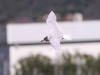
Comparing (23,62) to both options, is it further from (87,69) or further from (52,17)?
(52,17)

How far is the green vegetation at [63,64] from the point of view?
15562mm

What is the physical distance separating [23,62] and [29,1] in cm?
2335

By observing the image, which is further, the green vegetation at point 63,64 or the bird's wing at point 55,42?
the green vegetation at point 63,64

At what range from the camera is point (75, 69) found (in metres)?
15.8

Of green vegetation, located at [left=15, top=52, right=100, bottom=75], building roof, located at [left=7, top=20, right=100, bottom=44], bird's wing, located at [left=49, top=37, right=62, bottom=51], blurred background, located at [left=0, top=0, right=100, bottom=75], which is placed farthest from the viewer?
building roof, located at [left=7, top=20, right=100, bottom=44]

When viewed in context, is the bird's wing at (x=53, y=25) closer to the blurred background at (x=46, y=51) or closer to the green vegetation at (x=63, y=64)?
the blurred background at (x=46, y=51)

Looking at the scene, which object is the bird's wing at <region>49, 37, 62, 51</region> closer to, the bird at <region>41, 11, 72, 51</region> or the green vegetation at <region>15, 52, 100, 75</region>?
the bird at <region>41, 11, 72, 51</region>

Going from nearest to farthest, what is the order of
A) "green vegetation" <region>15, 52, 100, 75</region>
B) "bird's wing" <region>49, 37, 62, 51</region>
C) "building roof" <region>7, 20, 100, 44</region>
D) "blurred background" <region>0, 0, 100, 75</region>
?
"bird's wing" <region>49, 37, 62, 51</region> < "blurred background" <region>0, 0, 100, 75</region> < "green vegetation" <region>15, 52, 100, 75</region> < "building roof" <region>7, 20, 100, 44</region>

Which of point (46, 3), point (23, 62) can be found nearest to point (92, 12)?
point (46, 3)

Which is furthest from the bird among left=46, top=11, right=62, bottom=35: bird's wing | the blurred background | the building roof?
the building roof

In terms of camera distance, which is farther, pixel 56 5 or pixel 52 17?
pixel 56 5

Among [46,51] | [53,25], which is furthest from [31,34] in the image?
[53,25]

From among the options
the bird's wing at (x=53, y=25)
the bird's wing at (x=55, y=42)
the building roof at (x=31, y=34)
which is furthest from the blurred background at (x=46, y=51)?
the bird's wing at (x=55, y=42)

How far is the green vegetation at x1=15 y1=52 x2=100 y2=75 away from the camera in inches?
613
